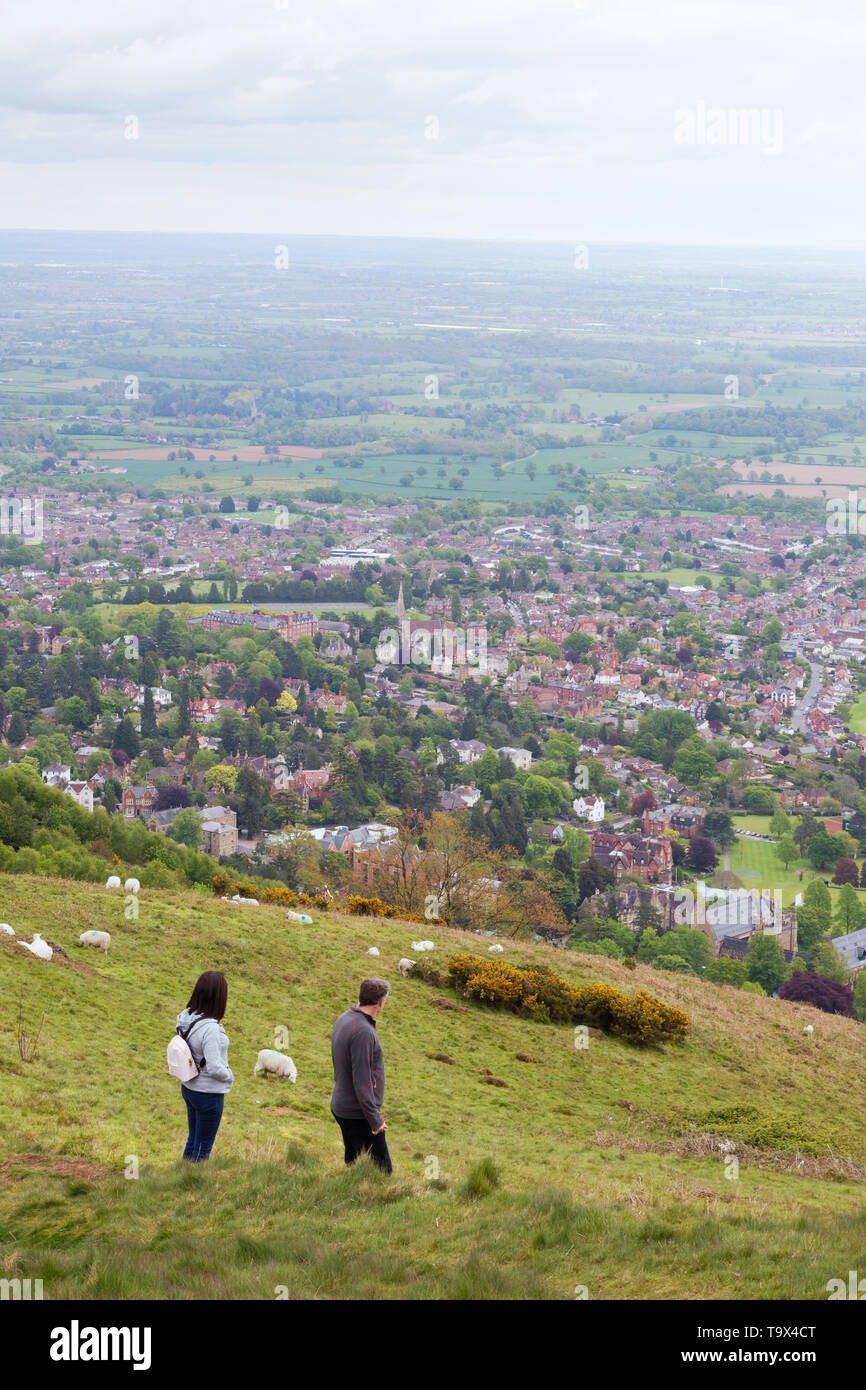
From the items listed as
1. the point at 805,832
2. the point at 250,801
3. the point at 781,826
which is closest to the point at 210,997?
the point at 250,801

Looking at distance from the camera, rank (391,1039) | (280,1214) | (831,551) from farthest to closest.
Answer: (831,551) < (391,1039) < (280,1214)

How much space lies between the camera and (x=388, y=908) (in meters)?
23.4

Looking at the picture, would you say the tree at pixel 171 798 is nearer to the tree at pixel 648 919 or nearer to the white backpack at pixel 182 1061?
the tree at pixel 648 919

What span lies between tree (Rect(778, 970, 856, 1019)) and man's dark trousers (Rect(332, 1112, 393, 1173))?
27.8 meters

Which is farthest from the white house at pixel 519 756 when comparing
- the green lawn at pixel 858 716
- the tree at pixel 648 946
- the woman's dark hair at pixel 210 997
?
the woman's dark hair at pixel 210 997

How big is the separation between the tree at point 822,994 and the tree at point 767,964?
5.66 m

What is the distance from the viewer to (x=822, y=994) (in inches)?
1323

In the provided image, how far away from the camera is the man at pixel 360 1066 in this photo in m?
7.52

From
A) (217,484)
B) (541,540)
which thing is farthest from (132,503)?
(541,540)

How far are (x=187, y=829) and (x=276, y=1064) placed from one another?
→ 41887 millimetres

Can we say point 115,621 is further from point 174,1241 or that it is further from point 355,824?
point 174,1241

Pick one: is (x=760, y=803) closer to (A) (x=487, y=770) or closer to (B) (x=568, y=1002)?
(A) (x=487, y=770)

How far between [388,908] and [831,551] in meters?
123

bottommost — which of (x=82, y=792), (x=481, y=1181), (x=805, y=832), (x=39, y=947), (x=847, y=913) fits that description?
(x=847, y=913)
